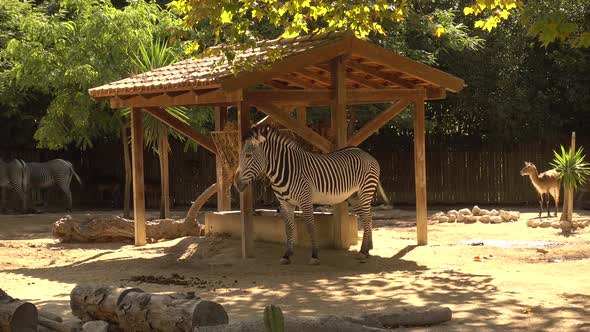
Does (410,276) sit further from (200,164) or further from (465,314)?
(200,164)

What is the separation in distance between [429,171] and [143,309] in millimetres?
20611

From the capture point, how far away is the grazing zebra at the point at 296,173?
13.4 metres

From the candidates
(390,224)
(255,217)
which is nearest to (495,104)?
(390,224)

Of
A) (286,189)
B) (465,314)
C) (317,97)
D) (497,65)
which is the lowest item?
(465,314)

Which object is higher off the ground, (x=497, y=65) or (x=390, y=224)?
(x=497, y=65)

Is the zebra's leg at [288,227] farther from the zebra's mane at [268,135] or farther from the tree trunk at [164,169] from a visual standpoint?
the tree trunk at [164,169]

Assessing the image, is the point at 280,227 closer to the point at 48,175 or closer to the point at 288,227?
the point at 288,227

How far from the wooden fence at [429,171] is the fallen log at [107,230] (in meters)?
10.1

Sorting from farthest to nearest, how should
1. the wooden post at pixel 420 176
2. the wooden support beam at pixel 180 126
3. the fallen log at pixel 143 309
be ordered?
1. the wooden support beam at pixel 180 126
2. the wooden post at pixel 420 176
3. the fallen log at pixel 143 309

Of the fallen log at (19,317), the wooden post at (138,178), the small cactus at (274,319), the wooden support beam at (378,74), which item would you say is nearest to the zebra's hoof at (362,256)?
the wooden support beam at (378,74)

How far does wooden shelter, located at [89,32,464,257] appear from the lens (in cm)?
1342

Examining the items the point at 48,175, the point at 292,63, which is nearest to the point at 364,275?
the point at 292,63

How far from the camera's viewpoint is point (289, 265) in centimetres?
1314

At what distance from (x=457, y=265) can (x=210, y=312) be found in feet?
22.0
